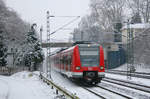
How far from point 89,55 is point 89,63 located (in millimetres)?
585

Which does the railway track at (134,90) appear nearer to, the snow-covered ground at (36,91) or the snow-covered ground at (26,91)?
the snow-covered ground at (36,91)

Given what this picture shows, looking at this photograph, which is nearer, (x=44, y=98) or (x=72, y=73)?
(x=44, y=98)

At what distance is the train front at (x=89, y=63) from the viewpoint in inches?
792

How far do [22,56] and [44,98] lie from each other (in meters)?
39.2

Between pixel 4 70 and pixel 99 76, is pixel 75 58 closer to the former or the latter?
pixel 99 76

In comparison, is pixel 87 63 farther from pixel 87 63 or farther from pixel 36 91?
pixel 36 91

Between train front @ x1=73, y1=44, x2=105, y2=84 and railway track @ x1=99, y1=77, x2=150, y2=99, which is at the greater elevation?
train front @ x1=73, y1=44, x2=105, y2=84

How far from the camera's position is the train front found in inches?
792

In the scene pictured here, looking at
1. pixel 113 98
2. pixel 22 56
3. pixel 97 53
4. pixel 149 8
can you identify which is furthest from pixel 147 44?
pixel 113 98

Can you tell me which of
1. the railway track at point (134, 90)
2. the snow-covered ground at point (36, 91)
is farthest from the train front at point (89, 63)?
the railway track at point (134, 90)

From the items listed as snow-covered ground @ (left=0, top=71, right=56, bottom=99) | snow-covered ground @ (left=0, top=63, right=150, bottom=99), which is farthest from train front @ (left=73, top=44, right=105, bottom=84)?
snow-covered ground @ (left=0, top=71, right=56, bottom=99)

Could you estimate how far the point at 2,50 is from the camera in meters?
47.7

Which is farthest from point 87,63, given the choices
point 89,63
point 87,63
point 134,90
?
point 134,90

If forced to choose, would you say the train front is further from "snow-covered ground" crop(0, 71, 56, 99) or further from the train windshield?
"snow-covered ground" crop(0, 71, 56, 99)
